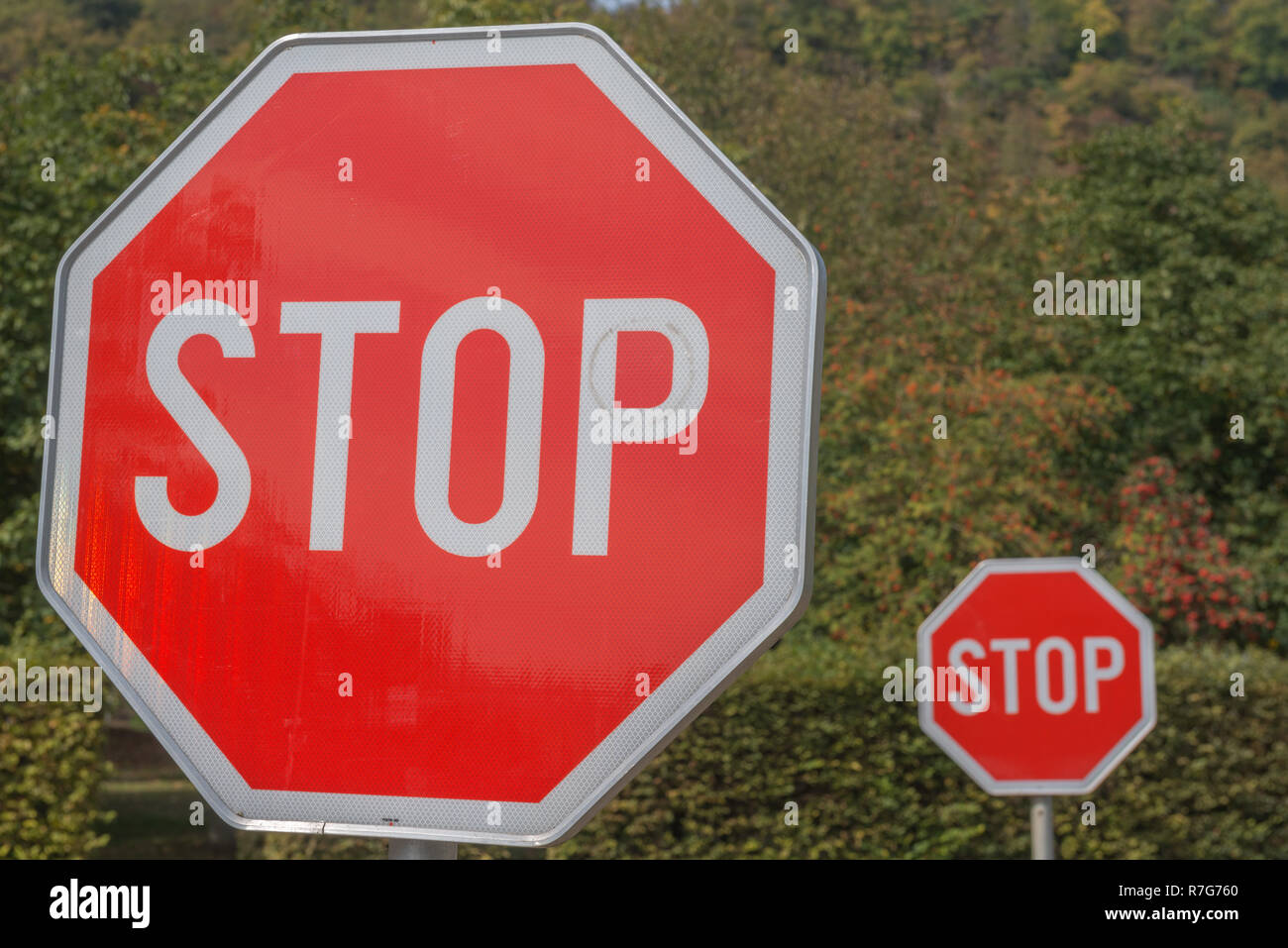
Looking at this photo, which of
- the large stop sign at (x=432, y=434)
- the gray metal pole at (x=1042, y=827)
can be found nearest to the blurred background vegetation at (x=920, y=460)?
the gray metal pole at (x=1042, y=827)

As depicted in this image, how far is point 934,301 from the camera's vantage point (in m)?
13.2

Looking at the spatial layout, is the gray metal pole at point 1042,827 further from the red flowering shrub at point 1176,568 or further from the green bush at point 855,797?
the red flowering shrub at point 1176,568

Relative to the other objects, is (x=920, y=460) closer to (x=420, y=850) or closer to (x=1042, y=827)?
(x=1042, y=827)

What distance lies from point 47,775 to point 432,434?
683 centimetres

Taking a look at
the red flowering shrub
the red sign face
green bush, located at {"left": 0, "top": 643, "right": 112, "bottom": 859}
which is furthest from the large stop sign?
the red flowering shrub

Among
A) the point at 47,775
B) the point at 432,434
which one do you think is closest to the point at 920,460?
the point at 47,775

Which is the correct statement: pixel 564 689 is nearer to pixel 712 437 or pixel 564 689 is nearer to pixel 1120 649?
pixel 712 437

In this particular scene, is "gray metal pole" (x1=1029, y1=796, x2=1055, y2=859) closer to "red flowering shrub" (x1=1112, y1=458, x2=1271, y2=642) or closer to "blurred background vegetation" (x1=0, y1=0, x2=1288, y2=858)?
"blurred background vegetation" (x1=0, y1=0, x2=1288, y2=858)

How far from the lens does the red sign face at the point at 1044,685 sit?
11.5 feet

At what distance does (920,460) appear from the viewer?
10102 millimetres

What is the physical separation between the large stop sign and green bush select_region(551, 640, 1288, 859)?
6.15 meters

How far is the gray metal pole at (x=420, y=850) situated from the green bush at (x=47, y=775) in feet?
21.1

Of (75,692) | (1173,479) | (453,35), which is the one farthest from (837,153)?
(453,35)

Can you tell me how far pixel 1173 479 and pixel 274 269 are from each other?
11.6 meters
